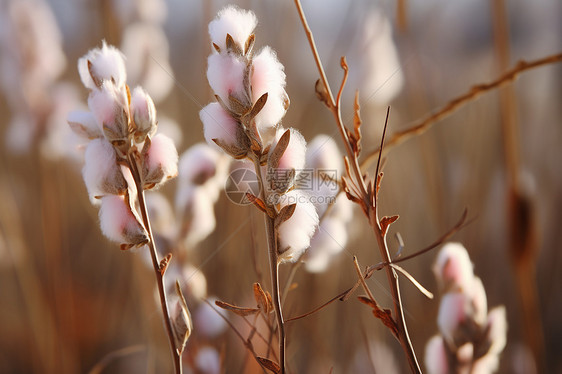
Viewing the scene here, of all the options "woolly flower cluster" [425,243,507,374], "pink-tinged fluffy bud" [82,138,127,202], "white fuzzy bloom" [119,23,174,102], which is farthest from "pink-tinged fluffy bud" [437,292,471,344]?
"white fuzzy bloom" [119,23,174,102]

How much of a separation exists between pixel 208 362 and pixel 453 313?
7.2 inches

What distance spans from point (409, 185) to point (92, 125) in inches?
28.5

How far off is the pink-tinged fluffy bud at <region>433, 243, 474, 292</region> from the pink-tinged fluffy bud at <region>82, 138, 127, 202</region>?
0.67 feet

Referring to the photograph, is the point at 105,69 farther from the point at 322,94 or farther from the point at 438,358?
the point at 438,358

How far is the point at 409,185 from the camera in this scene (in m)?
0.92

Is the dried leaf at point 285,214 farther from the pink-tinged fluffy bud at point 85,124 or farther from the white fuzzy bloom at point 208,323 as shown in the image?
the white fuzzy bloom at point 208,323

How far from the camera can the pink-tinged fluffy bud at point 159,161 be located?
0.27 m

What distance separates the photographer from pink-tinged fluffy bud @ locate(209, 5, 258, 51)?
25cm

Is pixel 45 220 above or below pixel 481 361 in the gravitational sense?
above

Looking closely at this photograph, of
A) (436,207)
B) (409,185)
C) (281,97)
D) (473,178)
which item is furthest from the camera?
(409,185)

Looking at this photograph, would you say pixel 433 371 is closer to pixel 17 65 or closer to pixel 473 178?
pixel 473 178

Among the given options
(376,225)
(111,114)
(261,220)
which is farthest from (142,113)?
(261,220)

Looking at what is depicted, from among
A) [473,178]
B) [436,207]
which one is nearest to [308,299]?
[436,207]

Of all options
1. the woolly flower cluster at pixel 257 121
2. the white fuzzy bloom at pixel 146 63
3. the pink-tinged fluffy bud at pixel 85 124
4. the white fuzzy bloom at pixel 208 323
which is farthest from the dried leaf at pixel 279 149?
the white fuzzy bloom at pixel 146 63
